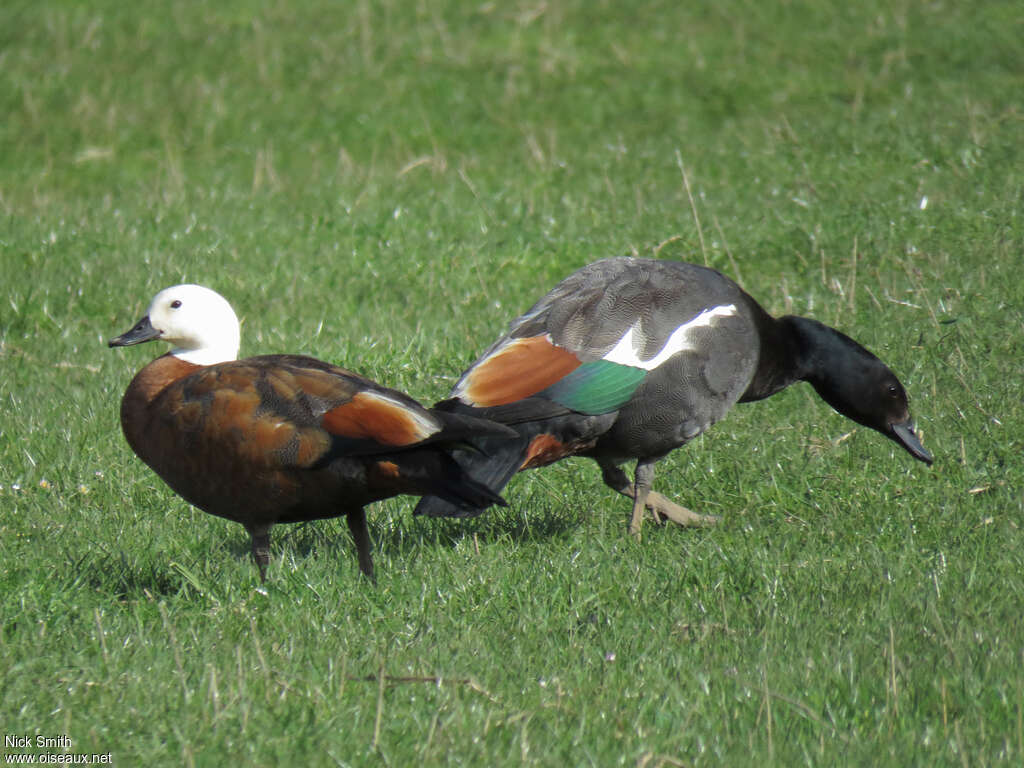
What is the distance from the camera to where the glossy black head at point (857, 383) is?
20.0ft

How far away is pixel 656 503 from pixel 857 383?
1.13 metres

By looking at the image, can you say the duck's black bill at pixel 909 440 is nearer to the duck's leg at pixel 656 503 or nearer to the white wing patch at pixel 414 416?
the duck's leg at pixel 656 503

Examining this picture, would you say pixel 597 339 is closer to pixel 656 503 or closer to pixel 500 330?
pixel 656 503

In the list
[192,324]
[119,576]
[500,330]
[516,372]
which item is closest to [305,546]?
[119,576]

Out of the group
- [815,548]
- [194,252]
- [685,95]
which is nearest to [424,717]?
[815,548]

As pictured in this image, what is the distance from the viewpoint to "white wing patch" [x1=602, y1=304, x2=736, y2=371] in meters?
5.55

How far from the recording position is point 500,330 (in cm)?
821

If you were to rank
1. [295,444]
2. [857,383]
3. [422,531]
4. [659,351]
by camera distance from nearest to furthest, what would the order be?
1. [295,444]
2. [659,351]
3. [422,531]
4. [857,383]

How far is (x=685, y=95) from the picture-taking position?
13914 millimetres

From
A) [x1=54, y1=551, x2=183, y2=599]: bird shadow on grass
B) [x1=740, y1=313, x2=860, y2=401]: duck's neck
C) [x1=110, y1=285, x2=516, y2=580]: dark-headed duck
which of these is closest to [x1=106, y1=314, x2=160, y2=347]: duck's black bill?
[x1=110, y1=285, x2=516, y2=580]: dark-headed duck

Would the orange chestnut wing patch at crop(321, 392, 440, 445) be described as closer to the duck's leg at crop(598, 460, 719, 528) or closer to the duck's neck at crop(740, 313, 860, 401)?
the duck's leg at crop(598, 460, 719, 528)

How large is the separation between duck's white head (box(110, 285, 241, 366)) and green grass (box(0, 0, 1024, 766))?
801mm

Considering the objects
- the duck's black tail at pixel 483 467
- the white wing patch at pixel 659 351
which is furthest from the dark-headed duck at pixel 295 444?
the white wing patch at pixel 659 351

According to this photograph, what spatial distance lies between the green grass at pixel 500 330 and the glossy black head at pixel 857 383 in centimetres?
24
